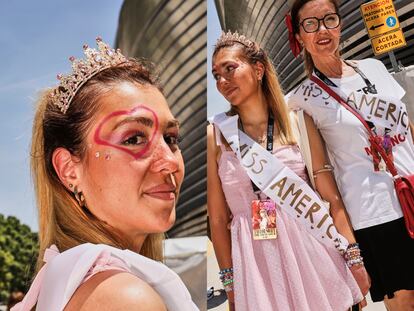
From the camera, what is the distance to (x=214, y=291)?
1294 millimetres

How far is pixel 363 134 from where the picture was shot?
122cm

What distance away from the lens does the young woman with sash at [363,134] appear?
1206mm

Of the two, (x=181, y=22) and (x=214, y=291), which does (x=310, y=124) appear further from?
A: (x=181, y=22)

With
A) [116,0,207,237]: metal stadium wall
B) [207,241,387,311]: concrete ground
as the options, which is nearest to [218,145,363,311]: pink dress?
[207,241,387,311]: concrete ground

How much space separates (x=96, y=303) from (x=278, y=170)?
0.84m

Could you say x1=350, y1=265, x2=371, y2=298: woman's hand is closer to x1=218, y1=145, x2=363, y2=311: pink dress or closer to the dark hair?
x1=218, y1=145, x2=363, y2=311: pink dress

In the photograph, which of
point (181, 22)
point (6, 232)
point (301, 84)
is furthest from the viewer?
point (6, 232)

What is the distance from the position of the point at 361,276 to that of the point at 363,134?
33 centimetres

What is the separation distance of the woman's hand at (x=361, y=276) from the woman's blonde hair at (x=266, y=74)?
0.36m

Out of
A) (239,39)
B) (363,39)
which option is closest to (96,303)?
(239,39)

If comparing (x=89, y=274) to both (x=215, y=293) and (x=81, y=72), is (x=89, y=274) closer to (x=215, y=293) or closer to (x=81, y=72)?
(x=81, y=72)

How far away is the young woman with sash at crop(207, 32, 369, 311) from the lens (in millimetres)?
1170

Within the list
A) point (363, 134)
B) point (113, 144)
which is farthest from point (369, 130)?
point (113, 144)

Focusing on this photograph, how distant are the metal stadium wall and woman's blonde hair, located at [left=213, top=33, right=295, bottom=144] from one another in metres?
0.85
